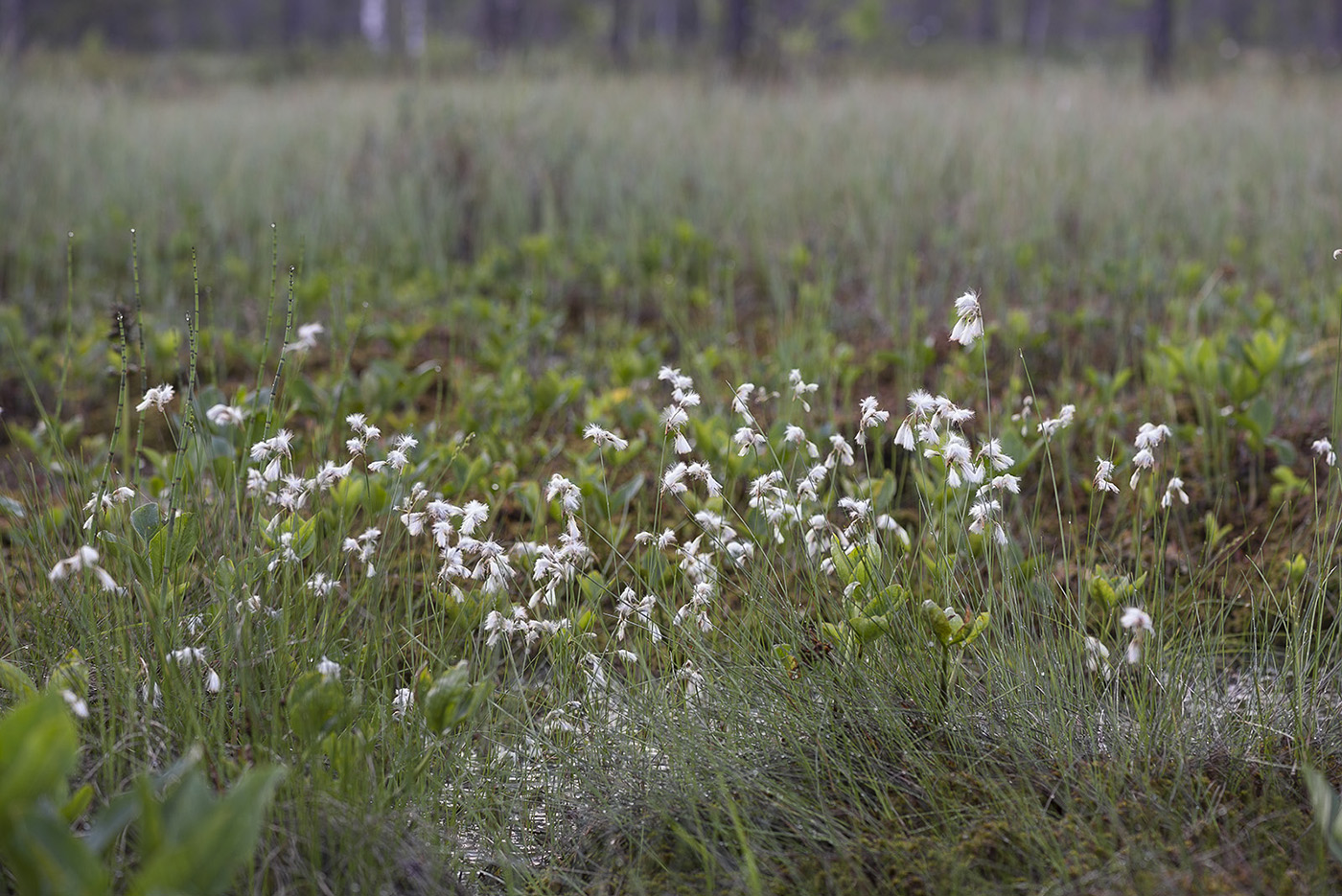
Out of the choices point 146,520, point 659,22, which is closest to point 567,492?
point 146,520

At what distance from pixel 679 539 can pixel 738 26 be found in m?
12.7

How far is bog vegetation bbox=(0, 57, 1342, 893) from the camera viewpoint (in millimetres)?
1637

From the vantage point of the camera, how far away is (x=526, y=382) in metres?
3.70

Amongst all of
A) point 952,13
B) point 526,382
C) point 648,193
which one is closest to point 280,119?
point 648,193

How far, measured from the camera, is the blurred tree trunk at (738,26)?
1390cm

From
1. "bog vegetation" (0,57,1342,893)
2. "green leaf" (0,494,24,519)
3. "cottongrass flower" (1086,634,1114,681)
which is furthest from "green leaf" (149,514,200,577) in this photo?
"cottongrass flower" (1086,634,1114,681)

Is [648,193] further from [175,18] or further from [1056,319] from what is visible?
[175,18]

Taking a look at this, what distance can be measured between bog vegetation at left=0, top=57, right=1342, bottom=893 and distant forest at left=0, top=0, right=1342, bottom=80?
2349cm

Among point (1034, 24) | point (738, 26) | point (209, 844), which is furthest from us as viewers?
point (1034, 24)

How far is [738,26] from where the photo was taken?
14188 mm

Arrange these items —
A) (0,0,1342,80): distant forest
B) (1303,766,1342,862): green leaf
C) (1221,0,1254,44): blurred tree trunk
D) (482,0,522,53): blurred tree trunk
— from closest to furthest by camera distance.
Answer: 1. (1303,766,1342,862): green leaf
2. (482,0,522,53): blurred tree trunk
3. (0,0,1342,80): distant forest
4. (1221,0,1254,44): blurred tree trunk

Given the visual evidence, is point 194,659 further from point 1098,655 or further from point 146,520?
point 1098,655

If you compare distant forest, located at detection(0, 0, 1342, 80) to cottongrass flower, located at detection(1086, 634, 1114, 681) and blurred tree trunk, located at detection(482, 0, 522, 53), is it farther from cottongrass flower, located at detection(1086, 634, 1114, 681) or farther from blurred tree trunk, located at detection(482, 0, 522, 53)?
cottongrass flower, located at detection(1086, 634, 1114, 681)

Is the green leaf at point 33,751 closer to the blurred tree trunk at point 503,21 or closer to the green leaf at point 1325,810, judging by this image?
the green leaf at point 1325,810
